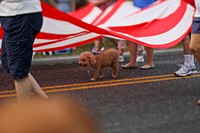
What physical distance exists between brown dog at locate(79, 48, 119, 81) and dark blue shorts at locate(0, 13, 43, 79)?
6.31 ft

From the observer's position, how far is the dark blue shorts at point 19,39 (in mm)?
3850

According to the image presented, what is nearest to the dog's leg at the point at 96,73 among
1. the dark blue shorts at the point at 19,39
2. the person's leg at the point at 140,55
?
the person's leg at the point at 140,55

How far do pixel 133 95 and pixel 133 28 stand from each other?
2.64m

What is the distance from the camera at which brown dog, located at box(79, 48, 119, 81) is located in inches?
230

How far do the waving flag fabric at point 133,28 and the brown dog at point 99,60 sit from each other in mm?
471

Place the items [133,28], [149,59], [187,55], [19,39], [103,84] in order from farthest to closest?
[133,28] → [149,59] → [187,55] → [103,84] → [19,39]

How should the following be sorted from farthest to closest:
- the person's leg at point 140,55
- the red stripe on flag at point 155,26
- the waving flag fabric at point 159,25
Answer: the person's leg at point 140,55 < the red stripe on flag at point 155,26 < the waving flag fabric at point 159,25

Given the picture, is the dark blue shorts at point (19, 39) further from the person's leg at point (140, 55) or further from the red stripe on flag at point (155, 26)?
the person's leg at point (140, 55)

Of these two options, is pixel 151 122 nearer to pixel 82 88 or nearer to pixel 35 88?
pixel 35 88

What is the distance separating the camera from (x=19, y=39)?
12.6 ft

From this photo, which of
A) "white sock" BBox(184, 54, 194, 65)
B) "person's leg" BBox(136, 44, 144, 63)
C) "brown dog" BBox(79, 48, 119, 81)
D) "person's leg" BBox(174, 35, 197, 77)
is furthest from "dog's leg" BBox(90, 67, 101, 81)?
"person's leg" BBox(136, 44, 144, 63)

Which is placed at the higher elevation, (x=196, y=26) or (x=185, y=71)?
(x=196, y=26)

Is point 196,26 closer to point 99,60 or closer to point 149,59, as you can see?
point 99,60

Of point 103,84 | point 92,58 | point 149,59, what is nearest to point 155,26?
point 149,59
